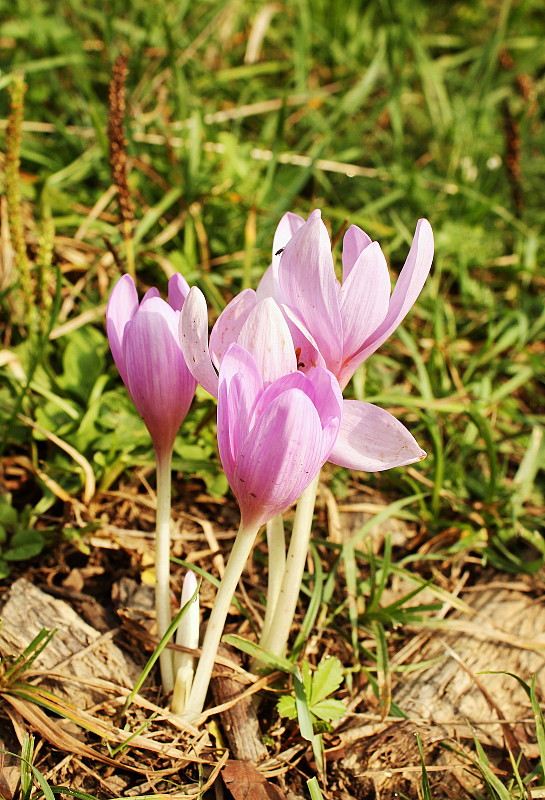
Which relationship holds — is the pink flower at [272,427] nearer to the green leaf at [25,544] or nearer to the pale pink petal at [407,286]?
the pale pink petal at [407,286]

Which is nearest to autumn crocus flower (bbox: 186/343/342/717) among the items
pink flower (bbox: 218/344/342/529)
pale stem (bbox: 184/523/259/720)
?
pink flower (bbox: 218/344/342/529)

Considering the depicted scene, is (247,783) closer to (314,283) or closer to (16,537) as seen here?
(16,537)

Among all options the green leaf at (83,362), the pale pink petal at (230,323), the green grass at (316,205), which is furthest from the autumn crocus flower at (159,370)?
the green leaf at (83,362)

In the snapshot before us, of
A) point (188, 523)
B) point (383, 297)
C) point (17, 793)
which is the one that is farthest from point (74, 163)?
point (17, 793)

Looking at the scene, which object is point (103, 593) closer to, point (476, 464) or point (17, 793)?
point (17, 793)

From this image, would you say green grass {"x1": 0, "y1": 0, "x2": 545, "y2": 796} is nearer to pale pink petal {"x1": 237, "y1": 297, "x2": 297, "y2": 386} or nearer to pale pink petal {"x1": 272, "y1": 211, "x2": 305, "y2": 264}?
pale pink petal {"x1": 272, "y1": 211, "x2": 305, "y2": 264}

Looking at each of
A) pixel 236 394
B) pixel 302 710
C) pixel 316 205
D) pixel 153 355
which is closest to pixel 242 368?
pixel 236 394
